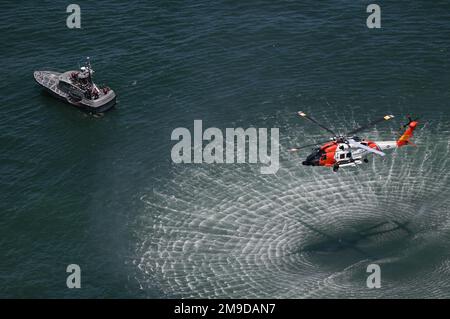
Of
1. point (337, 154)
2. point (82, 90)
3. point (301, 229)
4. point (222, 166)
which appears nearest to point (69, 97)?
A: point (82, 90)

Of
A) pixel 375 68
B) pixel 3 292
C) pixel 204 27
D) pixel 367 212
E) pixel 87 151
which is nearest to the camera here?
pixel 3 292

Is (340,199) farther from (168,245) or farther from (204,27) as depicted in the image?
(204,27)

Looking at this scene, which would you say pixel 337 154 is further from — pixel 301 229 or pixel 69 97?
pixel 69 97

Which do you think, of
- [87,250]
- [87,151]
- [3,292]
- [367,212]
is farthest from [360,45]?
[3,292]

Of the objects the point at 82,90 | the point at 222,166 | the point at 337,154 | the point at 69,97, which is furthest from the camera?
the point at 69,97

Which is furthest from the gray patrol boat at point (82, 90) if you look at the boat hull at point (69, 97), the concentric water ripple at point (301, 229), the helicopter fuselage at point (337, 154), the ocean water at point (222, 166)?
the helicopter fuselage at point (337, 154)

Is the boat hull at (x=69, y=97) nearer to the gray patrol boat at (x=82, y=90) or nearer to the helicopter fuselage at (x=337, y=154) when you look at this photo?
the gray patrol boat at (x=82, y=90)
